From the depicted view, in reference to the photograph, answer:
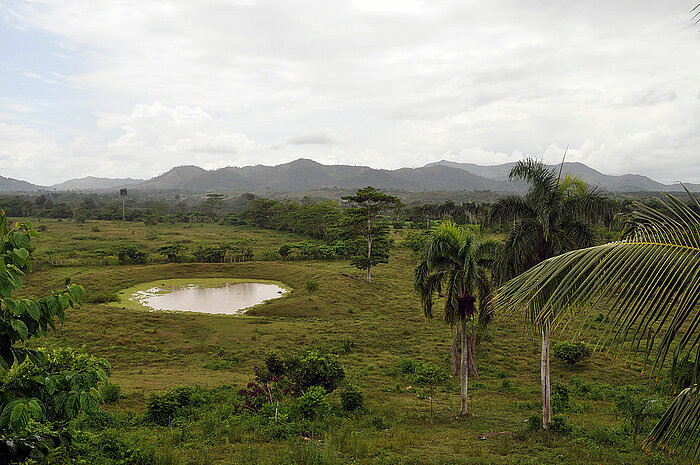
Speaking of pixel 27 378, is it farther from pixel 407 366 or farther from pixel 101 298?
pixel 101 298

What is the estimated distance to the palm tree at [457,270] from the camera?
12414 millimetres

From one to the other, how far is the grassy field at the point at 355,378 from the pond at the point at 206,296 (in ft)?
7.12

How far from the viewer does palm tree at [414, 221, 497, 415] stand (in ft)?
40.7

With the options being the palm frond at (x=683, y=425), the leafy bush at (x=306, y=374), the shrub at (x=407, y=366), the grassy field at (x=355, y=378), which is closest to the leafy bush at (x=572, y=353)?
the grassy field at (x=355, y=378)

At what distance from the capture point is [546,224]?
36.7ft

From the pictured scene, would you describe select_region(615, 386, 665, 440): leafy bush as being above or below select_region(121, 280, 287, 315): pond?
above

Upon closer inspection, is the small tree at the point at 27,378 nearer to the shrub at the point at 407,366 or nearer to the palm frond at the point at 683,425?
the palm frond at the point at 683,425

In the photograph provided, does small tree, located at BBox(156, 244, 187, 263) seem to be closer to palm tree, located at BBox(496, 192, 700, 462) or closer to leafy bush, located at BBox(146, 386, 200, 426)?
leafy bush, located at BBox(146, 386, 200, 426)

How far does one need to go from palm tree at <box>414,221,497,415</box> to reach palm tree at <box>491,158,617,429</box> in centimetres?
82

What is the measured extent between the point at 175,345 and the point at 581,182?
20291 millimetres

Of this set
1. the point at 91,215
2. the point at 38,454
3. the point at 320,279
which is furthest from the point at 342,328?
the point at 91,215

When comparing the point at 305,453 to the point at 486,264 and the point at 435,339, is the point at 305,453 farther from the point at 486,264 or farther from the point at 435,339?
the point at 435,339

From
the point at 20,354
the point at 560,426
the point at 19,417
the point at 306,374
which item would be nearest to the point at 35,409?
the point at 19,417

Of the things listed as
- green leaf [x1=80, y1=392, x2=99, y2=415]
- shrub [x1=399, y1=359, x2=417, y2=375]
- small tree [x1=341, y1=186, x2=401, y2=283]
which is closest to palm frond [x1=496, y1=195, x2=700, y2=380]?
green leaf [x1=80, y1=392, x2=99, y2=415]
